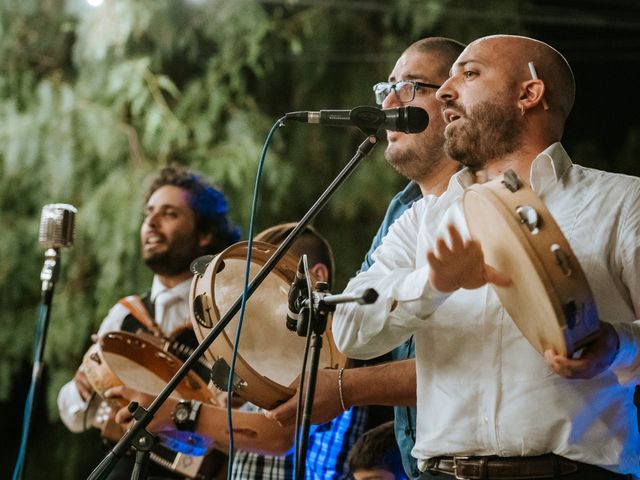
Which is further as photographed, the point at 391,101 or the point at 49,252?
the point at 49,252

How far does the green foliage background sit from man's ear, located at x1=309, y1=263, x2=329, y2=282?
2.68 metres

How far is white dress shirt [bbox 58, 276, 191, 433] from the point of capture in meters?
4.19

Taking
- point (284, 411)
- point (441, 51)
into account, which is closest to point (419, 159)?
point (441, 51)

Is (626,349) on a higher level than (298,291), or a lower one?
lower

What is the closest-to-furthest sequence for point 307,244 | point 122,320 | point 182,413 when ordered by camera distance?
point 182,413 < point 307,244 < point 122,320

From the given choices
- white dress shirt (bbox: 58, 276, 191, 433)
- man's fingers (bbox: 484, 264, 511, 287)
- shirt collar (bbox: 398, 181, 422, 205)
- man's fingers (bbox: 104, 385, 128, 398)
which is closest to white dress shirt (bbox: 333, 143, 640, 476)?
man's fingers (bbox: 484, 264, 511, 287)

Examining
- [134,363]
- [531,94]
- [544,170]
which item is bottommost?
[134,363]

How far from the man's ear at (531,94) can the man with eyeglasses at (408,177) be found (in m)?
0.71

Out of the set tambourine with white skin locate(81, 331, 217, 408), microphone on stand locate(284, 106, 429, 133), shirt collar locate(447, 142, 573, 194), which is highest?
microphone on stand locate(284, 106, 429, 133)

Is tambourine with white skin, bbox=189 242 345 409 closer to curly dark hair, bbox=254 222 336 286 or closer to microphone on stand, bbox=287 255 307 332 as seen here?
microphone on stand, bbox=287 255 307 332

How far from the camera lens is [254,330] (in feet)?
10.0

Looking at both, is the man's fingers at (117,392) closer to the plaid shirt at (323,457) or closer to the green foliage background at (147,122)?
the plaid shirt at (323,457)

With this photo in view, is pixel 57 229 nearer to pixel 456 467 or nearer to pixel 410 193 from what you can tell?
pixel 410 193

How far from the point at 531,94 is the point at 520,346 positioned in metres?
0.76
